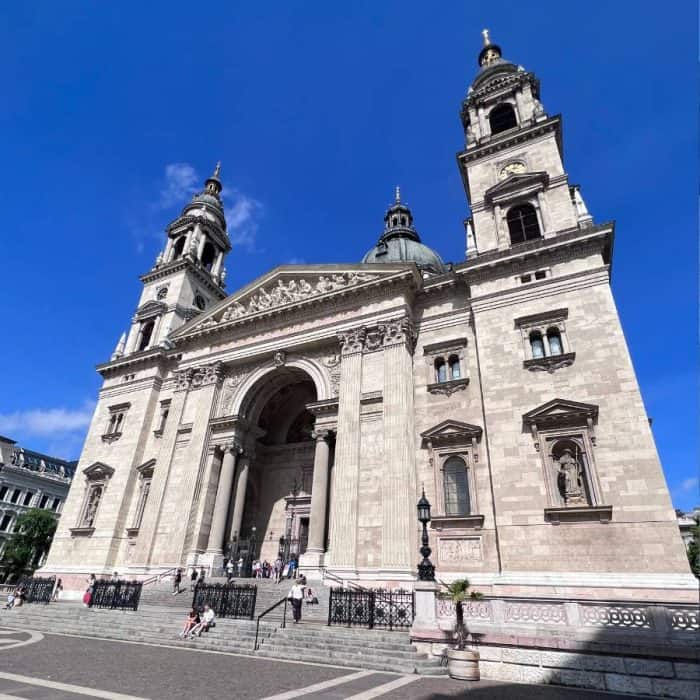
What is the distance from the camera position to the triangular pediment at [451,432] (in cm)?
1942

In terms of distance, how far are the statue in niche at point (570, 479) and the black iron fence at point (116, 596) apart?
1773 centimetres

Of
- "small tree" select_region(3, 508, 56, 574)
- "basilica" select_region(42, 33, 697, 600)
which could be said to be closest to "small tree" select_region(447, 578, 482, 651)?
"basilica" select_region(42, 33, 697, 600)

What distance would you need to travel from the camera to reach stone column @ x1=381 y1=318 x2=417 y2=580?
17.9 metres

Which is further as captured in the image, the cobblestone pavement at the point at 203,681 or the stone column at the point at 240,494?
the stone column at the point at 240,494

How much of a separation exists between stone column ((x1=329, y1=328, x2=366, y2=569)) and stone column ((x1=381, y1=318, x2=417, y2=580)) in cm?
143

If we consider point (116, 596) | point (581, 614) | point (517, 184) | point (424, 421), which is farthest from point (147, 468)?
point (517, 184)

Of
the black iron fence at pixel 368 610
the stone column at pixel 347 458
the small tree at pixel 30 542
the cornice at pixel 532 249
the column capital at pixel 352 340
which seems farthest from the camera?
the small tree at pixel 30 542

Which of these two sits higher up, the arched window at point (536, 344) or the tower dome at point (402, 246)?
the tower dome at point (402, 246)

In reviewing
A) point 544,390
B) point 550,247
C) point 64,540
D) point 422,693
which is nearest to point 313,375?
point 544,390

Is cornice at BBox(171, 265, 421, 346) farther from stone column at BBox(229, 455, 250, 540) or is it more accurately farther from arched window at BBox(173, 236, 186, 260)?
arched window at BBox(173, 236, 186, 260)

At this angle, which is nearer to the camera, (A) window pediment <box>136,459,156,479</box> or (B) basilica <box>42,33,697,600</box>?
(B) basilica <box>42,33,697,600</box>

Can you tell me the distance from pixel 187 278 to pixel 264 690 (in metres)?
34.3

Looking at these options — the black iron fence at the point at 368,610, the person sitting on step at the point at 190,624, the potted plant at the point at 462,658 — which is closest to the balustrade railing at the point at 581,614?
the potted plant at the point at 462,658

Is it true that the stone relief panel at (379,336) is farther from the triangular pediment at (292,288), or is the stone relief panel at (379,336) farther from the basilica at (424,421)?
the triangular pediment at (292,288)
